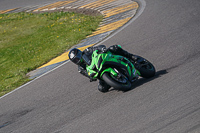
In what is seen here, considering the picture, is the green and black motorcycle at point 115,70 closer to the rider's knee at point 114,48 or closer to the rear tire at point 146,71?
the rear tire at point 146,71

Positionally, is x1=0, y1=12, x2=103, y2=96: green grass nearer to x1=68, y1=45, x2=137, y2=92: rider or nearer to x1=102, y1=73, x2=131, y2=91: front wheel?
x1=68, y1=45, x2=137, y2=92: rider

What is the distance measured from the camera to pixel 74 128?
273 inches

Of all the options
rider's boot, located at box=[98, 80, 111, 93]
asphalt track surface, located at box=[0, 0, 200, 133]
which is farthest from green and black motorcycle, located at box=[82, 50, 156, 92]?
rider's boot, located at box=[98, 80, 111, 93]

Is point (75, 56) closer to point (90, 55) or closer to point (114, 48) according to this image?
point (90, 55)

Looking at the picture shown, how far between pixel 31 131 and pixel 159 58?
13.7 feet

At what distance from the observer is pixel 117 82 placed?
753 centimetres

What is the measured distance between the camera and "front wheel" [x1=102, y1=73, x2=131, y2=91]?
743cm

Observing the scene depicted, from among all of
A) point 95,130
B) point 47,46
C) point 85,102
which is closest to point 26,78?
point 47,46

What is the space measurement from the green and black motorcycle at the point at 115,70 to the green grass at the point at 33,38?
14.2ft

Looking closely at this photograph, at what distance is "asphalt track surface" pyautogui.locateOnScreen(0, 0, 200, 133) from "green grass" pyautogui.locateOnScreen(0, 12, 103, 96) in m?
1.78

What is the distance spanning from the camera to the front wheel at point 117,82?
7434mm

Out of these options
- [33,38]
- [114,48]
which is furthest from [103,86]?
[33,38]

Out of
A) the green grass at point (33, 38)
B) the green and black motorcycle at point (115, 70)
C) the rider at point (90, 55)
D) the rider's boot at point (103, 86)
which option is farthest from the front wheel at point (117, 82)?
the green grass at point (33, 38)

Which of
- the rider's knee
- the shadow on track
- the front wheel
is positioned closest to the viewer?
the front wheel
